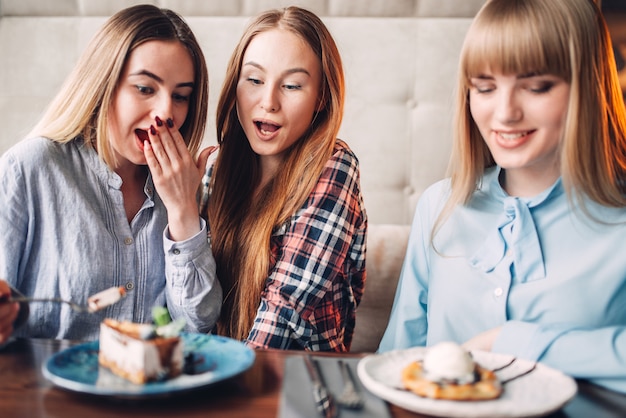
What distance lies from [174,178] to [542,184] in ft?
2.56

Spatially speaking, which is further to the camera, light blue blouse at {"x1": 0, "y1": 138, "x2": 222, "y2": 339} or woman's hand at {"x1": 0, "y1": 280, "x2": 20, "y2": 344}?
light blue blouse at {"x1": 0, "y1": 138, "x2": 222, "y2": 339}

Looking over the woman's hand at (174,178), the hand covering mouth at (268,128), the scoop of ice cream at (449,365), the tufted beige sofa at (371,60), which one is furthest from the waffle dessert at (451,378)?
the tufted beige sofa at (371,60)

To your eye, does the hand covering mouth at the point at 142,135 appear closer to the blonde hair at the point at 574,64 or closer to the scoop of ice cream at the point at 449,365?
the blonde hair at the point at 574,64

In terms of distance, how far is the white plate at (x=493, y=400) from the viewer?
2.42ft

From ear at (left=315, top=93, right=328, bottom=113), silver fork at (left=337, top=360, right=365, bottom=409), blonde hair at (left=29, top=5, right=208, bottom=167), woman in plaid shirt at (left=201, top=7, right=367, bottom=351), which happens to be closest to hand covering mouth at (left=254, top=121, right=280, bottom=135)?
woman in plaid shirt at (left=201, top=7, right=367, bottom=351)

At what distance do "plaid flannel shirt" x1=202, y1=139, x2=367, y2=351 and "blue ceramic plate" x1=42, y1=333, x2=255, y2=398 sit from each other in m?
0.45

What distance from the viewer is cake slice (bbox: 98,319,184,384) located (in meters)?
0.82

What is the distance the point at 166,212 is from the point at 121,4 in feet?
4.11

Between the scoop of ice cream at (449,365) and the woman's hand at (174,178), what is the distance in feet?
2.45

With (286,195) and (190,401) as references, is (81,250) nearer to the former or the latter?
(286,195)

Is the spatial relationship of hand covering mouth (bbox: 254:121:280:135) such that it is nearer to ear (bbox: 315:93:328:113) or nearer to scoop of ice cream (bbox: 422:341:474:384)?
ear (bbox: 315:93:328:113)

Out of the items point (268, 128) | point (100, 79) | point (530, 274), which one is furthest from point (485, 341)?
point (100, 79)

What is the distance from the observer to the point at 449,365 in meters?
0.80

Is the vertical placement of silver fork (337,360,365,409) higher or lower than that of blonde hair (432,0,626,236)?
lower
